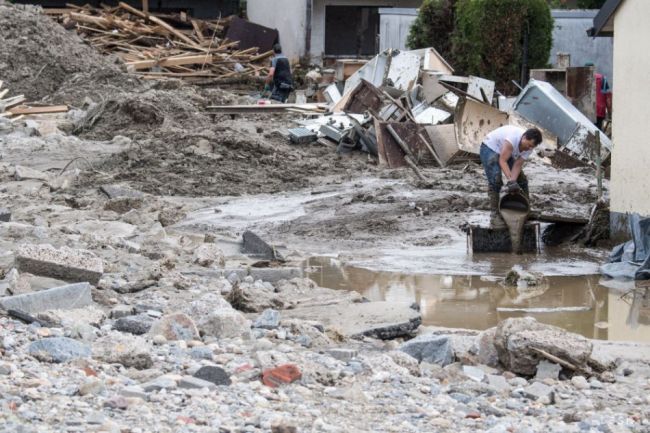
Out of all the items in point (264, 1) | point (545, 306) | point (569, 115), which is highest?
point (264, 1)

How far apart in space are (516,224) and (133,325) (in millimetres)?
5957

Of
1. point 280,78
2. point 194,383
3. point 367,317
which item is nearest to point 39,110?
point 280,78

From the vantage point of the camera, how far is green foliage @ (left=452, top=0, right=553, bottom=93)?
79.4ft

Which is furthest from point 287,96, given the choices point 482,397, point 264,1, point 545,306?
point 482,397

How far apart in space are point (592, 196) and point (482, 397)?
979 centimetres

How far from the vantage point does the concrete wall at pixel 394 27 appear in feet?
95.9

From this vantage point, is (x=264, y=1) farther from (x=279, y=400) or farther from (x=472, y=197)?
(x=279, y=400)

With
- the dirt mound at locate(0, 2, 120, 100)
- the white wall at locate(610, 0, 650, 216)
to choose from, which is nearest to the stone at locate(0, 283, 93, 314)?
the white wall at locate(610, 0, 650, 216)

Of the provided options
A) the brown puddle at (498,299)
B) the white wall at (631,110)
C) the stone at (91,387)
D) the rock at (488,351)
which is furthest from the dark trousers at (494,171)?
the stone at (91,387)

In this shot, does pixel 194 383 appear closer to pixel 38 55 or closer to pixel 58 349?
pixel 58 349

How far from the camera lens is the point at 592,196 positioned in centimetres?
1580

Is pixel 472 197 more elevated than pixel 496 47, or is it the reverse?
pixel 496 47

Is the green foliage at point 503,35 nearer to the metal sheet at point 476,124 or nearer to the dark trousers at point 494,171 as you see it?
the metal sheet at point 476,124

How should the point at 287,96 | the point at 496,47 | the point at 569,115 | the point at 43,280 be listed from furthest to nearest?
the point at 287,96 < the point at 496,47 < the point at 569,115 < the point at 43,280
